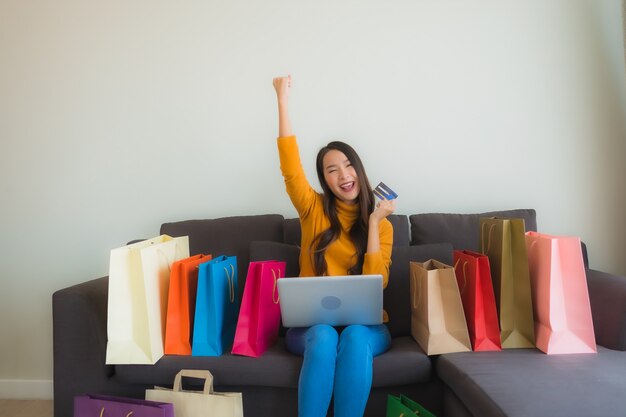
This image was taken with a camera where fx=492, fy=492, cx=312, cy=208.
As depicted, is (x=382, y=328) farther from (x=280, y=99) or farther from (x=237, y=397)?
(x=280, y=99)

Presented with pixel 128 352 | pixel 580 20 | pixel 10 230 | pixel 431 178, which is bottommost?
pixel 128 352

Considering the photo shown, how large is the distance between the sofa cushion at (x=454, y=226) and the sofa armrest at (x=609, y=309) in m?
0.47

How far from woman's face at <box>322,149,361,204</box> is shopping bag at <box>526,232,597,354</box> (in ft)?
2.27

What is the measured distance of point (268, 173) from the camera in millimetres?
2445

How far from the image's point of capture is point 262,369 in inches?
62.6

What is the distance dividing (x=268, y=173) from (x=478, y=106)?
3.54 ft

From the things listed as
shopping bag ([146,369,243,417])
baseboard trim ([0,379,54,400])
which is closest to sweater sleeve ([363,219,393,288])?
shopping bag ([146,369,243,417])

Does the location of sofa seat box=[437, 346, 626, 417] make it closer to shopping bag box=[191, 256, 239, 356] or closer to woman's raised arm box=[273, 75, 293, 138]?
shopping bag box=[191, 256, 239, 356]

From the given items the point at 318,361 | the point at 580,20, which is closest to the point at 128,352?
the point at 318,361

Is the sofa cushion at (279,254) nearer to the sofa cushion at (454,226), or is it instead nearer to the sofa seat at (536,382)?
the sofa cushion at (454,226)

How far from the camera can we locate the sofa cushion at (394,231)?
2.13m

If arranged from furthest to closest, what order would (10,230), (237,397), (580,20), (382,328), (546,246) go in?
(10,230), (580,20), (382,328), (546,246), (237,397)

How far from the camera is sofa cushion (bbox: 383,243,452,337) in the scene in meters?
1.90

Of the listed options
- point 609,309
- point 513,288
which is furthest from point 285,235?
point 609,309
